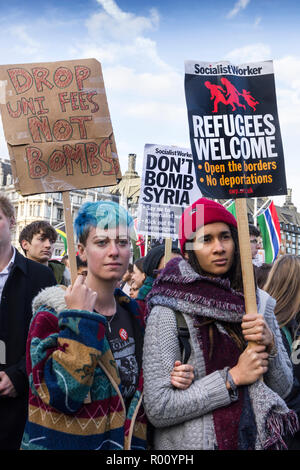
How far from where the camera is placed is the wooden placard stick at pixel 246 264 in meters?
2.56

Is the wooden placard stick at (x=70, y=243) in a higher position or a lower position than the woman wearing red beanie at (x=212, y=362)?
higher

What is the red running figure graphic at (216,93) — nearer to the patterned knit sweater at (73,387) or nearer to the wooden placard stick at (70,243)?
the wooden placard stick at (70,243)

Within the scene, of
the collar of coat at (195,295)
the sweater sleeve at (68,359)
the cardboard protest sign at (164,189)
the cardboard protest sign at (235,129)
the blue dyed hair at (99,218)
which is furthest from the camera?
the cardboard protest sign at (164,189)

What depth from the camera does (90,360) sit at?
218cm

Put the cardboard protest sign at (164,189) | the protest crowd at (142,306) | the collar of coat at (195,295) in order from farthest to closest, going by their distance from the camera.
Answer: the cardboard protest sign at (164,189)
the collar of coat at (195,295)
the protest crowd at (142,306)

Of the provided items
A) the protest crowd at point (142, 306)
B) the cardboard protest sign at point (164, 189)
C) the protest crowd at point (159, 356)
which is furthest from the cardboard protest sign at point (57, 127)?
the cardboard protest sign at point (164, 189)

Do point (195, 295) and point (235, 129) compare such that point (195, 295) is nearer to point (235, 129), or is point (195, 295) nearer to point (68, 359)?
point (68, 359)

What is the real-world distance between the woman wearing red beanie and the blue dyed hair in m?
0.37

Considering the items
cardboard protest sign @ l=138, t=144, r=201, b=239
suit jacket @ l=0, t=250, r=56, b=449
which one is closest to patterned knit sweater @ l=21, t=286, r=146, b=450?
suit jacket @ l=0, t=250, r=56, b=449

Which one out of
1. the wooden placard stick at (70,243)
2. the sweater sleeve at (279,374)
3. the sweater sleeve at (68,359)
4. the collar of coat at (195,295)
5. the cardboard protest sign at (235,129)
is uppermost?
the cardboard protest sign at (235,129)

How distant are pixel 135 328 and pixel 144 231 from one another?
3.71 metres

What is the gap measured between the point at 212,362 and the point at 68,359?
2.37 ft
